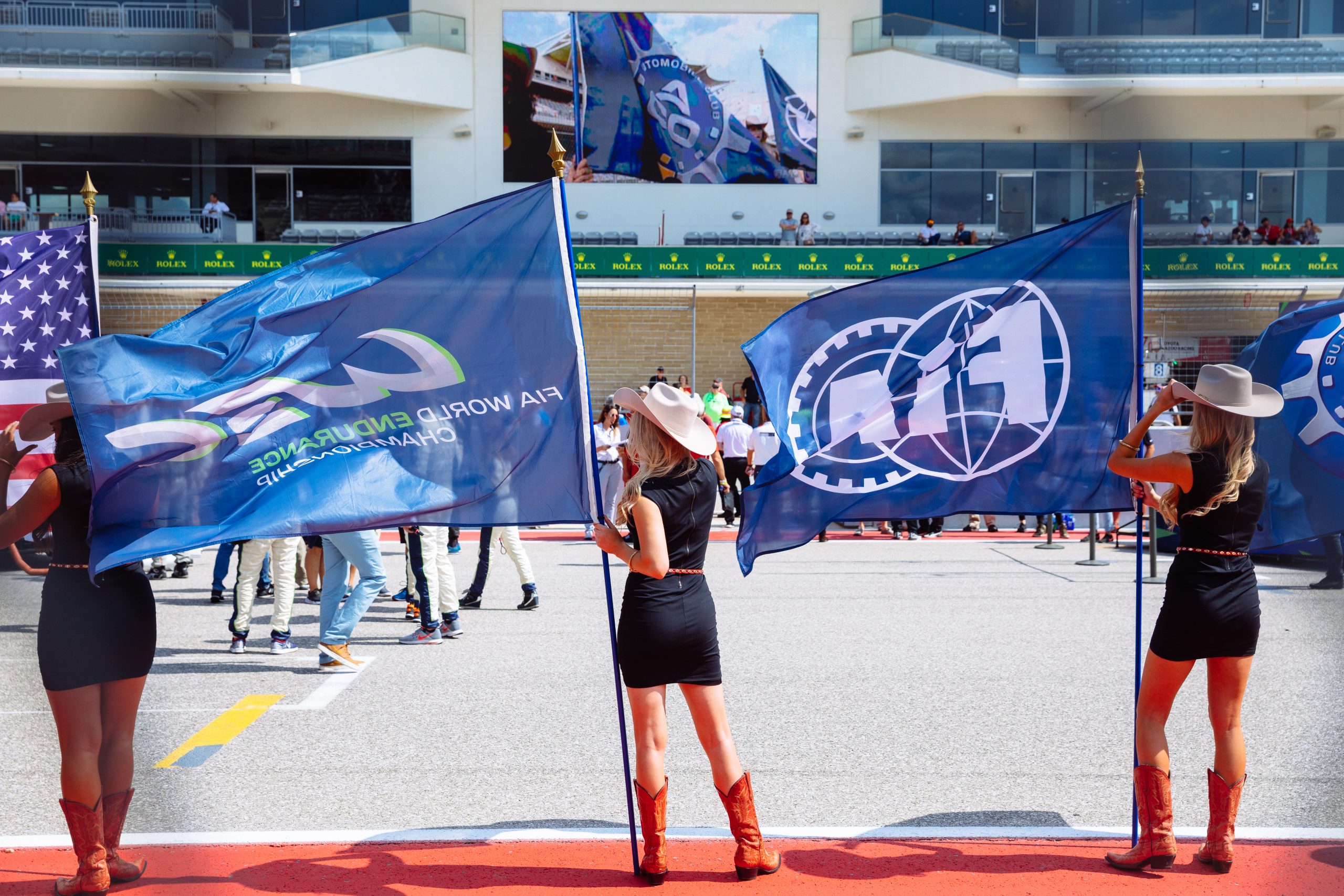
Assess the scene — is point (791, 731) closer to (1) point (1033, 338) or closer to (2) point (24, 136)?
(1) point (1033, 338)

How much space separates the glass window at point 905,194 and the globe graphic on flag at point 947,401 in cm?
2787

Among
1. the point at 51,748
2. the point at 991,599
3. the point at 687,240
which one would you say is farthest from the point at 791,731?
the point at 687,240

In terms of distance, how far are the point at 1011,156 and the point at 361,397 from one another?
1170 inches

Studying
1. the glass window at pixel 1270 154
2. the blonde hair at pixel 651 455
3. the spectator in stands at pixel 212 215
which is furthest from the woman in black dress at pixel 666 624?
the glass window at pixel 1270 154

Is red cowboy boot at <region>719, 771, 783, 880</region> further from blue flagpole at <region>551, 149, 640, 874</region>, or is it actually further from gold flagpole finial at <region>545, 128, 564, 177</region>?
→ gold flagpole finial at <region>545, 128, 564, 177</region>

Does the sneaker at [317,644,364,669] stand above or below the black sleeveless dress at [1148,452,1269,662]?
below

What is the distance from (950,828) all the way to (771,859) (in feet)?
2.87

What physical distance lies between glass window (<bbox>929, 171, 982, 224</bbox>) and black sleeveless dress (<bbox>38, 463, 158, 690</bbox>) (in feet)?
97.2

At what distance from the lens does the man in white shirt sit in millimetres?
16172

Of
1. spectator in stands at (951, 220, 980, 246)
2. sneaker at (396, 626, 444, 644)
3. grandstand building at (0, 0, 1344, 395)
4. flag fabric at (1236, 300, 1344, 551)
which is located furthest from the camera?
spectator in stands at (951, 220, 980, 246)

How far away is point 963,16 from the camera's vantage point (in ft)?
98.2

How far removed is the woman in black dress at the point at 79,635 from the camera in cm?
375

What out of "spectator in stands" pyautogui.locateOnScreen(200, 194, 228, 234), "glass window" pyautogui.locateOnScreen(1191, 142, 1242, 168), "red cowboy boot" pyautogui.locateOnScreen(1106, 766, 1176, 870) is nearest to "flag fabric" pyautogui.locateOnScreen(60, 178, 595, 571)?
"red cowboy boot" pyautogui.locateOnScreen(1106, 766, 1176, 870)

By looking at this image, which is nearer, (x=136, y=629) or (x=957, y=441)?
(x=136, y=629)
